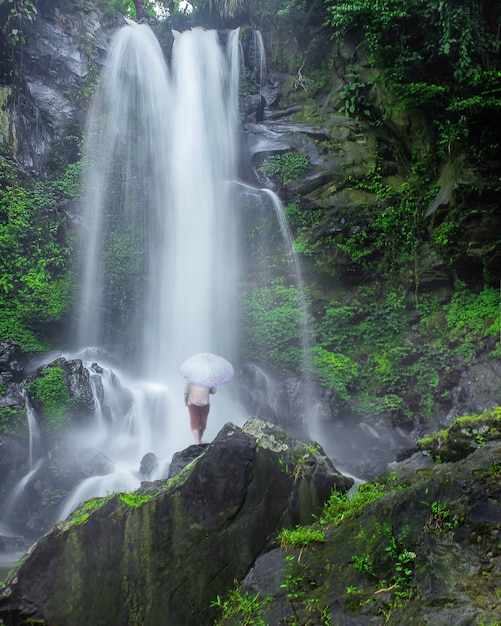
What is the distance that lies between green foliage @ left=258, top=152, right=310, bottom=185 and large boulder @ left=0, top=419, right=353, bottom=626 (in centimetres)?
1055

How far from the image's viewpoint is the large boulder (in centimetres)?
302

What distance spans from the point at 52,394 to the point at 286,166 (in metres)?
8.75

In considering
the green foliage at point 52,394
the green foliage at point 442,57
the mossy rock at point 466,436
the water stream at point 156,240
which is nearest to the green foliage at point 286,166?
the water stream at point 156,240

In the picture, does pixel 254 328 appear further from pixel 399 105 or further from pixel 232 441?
pixel 232 441

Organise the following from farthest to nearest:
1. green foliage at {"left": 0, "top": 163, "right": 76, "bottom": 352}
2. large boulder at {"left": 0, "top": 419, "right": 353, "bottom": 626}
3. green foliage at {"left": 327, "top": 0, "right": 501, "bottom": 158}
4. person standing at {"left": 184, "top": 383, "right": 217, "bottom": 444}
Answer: green foliage at {"left": 0, "top": 163, "right": 76, "bottom": 352}, green foliage at {"left": 327, "top": 0, "right": 501, "bottom": 158}, person standing at {"left": 184, "top": 383, "right": 217, "bottom": 444}, large boulder at {"left": 0, "top": 419, "right": 353, "bottom": 626}

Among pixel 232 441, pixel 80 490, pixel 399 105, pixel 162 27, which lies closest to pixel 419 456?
pixel 232 441

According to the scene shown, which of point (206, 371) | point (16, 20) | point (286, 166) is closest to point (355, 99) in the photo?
point (286, 166)

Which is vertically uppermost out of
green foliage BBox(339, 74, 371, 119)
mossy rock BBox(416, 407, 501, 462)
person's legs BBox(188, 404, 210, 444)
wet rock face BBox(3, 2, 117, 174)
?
wet rock face BBox(3, 2, 117, 174)

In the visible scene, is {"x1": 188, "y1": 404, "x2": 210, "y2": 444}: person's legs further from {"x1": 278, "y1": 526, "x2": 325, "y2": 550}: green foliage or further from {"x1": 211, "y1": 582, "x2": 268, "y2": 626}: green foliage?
{"x1": 211, "y1": 582, "x2": 268, "y2": 626}: green foliage

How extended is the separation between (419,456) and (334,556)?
149 cm

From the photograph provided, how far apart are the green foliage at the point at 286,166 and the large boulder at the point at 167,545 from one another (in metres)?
10.6

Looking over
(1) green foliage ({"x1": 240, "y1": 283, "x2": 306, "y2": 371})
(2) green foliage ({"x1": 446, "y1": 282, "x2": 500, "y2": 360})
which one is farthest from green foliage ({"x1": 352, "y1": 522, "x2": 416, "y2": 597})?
(1) green foliage ({"x1": 240, "y1": 283, "x2": 306, "y2": 371})

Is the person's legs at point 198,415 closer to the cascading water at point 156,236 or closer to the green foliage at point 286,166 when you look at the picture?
the cascading water at point 156,236

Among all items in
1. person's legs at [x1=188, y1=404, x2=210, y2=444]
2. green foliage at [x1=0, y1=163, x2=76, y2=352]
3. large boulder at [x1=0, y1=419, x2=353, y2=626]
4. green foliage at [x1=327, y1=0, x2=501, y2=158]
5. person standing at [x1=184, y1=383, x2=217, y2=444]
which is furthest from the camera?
green foliage at [x1=0, y1=163, x2=76, y2=352]
